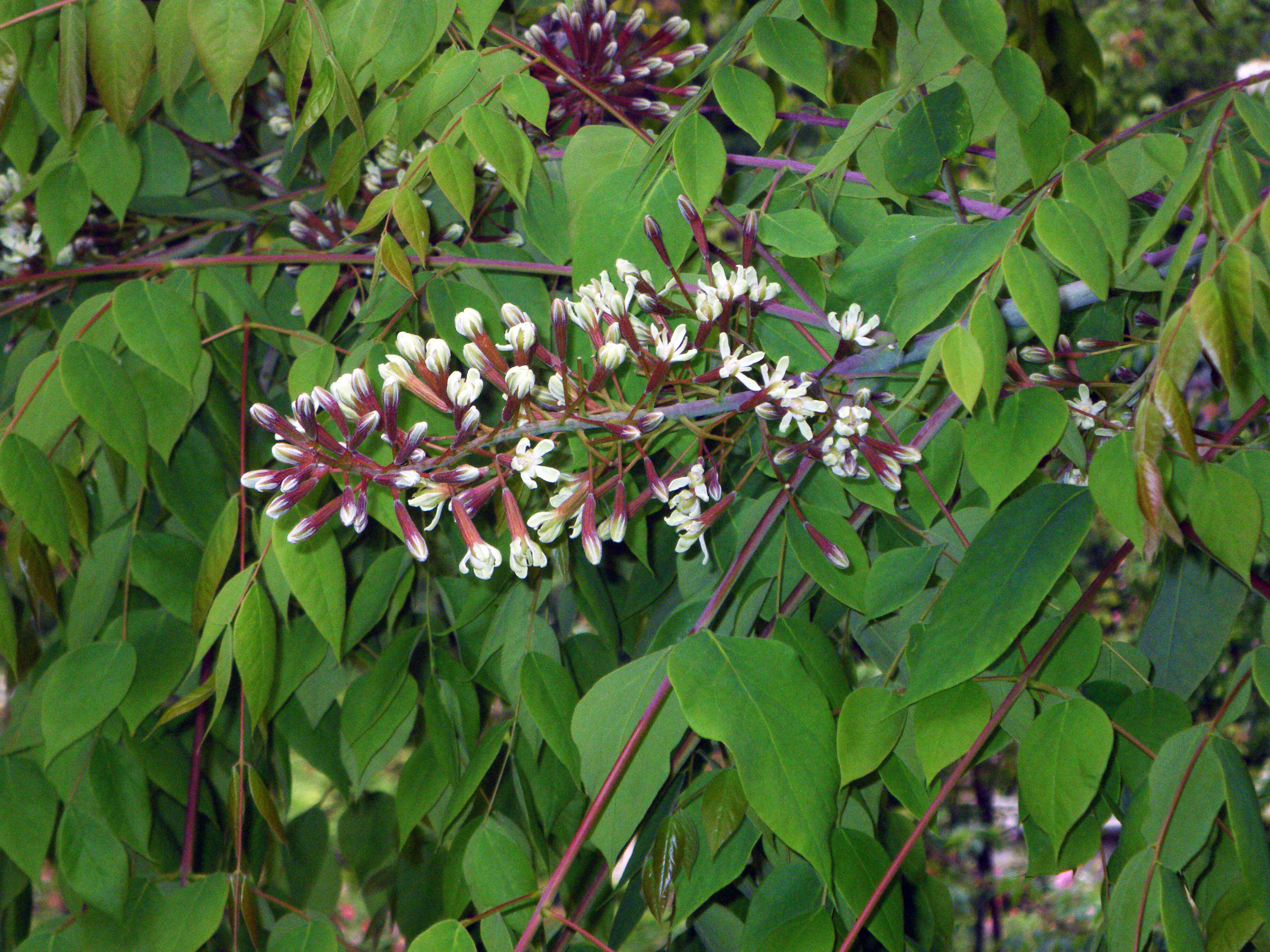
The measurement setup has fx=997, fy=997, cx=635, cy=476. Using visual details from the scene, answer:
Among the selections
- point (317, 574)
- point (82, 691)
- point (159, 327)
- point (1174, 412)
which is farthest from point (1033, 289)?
point (82, 691)

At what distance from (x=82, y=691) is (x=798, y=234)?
25.6 inches

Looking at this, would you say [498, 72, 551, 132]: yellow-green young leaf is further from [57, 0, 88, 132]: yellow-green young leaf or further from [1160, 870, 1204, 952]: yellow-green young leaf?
[1160, 870, 1204, 952]: yellow-green young leaf

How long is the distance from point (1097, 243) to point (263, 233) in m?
0.89

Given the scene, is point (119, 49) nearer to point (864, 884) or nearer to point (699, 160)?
point (699, 160)

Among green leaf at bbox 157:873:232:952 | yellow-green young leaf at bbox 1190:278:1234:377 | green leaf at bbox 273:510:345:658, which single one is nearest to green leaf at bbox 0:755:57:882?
green leaf at bbox 157:873:232:952

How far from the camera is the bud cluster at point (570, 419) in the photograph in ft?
1.92

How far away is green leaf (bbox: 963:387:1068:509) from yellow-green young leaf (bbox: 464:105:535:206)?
1.18 ft

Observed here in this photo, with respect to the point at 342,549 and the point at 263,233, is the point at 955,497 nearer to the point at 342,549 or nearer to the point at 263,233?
the point at 342,549

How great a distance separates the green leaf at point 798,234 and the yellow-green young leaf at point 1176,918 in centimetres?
44

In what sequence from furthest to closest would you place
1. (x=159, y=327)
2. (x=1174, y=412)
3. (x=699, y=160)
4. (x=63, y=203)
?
(x=63, y=203) < (x=159, y=327) < (x=699, y=160) < (x=1174, y=412)

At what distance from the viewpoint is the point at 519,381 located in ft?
1.88

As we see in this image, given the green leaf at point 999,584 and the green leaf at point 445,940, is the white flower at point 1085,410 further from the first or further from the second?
the green leaf at point 445,940

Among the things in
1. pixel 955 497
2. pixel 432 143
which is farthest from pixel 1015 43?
pixel 432 143

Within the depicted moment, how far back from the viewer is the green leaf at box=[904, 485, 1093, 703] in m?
0.57
